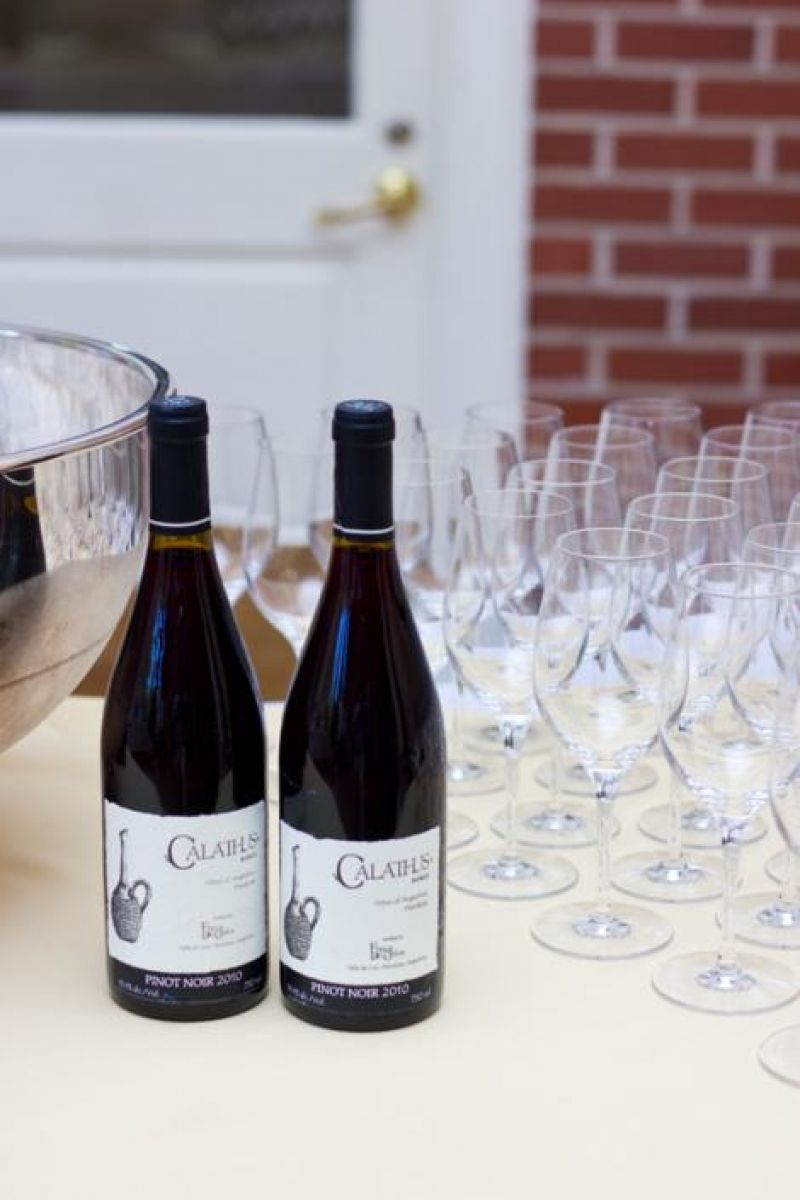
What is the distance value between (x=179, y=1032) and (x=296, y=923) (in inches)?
3.1

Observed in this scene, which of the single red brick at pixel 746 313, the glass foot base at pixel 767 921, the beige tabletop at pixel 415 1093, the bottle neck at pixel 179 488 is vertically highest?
the bottle neck at pixel 179 488

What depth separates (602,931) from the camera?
964 millimetres

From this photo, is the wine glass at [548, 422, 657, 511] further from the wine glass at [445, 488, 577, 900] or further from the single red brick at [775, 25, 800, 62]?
the single red brick at [775, 25, 800, 62]

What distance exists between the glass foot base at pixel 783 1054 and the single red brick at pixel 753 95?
198 centimetres

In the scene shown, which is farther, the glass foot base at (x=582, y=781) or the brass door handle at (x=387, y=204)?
the brass door handle at (x=387, y=204)

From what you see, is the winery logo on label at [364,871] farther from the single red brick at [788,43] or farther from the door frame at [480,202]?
the single red brick at [788,43]

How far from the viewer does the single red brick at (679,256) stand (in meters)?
2.68

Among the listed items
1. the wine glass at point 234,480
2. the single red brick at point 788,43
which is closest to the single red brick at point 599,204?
the single red brick at point 788,43

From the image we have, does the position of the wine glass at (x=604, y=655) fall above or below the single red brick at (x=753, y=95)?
below

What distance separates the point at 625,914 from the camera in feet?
3.25

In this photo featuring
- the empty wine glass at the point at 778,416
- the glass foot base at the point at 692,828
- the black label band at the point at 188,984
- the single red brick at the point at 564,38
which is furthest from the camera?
the single red brick at the point at 564,38

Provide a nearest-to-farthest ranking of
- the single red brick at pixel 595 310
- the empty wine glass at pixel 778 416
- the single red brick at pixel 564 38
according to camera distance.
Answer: the empty wine glass at pixel 778 416 < the single red brick at pixel 564 38 < the single red brick at pixel 595 310

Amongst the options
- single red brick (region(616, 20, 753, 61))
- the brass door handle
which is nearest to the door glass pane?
the brass door handle

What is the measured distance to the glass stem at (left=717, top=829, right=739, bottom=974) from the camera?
0.89m
